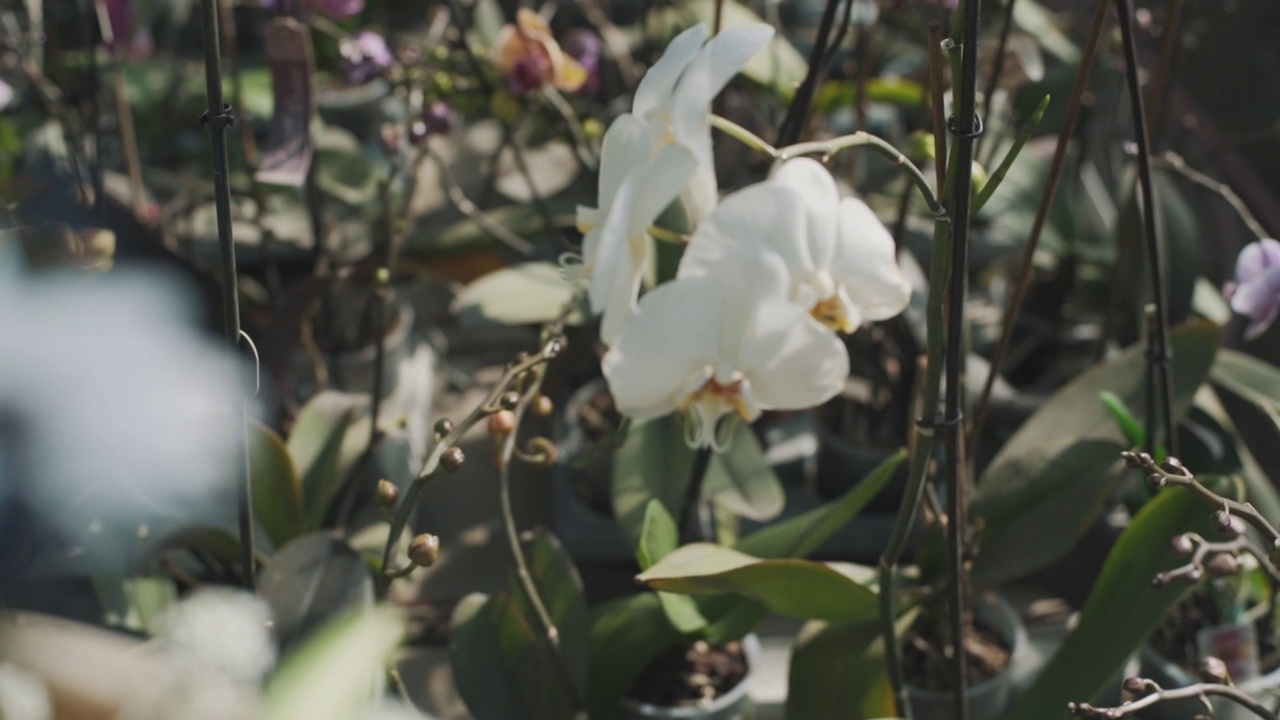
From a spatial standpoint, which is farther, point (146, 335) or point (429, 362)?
point (429, 362)

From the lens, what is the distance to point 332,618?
2.47 feet

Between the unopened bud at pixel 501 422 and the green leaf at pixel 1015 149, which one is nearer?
the green leaf at pixel 1015 149

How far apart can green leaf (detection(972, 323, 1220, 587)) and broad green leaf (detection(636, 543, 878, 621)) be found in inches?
5.9

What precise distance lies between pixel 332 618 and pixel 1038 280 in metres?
1.03

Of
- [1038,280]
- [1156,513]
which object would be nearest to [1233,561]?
[1156,513]

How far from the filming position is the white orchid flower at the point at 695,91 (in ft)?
1.63

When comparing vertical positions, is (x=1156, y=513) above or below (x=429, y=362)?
above

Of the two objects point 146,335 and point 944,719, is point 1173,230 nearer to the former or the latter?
point 944,719

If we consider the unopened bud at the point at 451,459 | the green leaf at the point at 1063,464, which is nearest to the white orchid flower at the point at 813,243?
the unopened bud at the point at 451,459

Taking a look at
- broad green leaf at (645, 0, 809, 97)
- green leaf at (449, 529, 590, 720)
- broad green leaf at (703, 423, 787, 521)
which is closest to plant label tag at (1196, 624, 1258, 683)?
broad green leaf at (703, 423, 787, 521)

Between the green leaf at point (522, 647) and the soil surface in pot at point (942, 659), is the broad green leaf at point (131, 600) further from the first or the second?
the soil surface in pot at point (942, 659)

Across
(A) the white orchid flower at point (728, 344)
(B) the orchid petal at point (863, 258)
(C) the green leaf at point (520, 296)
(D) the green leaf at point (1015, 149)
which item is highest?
(D) the green leaf at point (1015, 149)

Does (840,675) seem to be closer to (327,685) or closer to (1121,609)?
(1121,609)

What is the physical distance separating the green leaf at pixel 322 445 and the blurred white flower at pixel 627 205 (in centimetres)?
54
